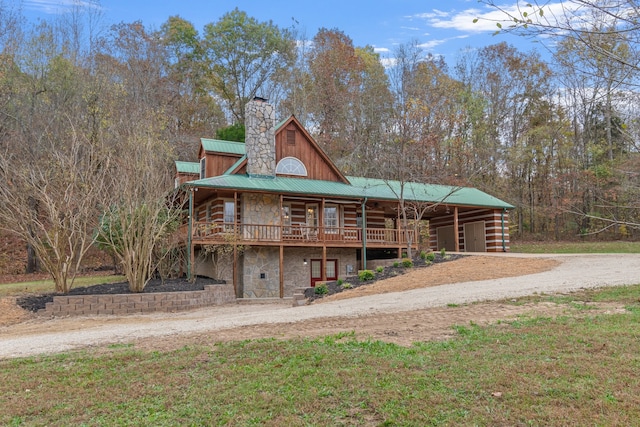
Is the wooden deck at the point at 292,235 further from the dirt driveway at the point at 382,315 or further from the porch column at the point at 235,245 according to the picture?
the dirt driveway at the point at 382,315

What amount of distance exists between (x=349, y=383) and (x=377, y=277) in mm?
12523

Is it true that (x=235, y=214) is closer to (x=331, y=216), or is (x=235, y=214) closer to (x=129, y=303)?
(x=129, y=303)

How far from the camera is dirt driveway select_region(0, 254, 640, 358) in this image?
28.9 feet

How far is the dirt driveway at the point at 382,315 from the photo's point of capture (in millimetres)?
8805

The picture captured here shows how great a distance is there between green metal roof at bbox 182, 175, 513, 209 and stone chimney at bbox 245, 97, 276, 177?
526 mm

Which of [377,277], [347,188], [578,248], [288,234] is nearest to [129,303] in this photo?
[288,234]

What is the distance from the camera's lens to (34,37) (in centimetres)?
2931

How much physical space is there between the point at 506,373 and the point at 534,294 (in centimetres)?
674

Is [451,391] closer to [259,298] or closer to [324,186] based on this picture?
[259,298]

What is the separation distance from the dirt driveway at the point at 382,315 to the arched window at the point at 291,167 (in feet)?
24.5

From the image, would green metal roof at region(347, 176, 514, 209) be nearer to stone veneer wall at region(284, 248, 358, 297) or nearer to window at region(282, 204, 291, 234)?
window at region(282, 204, 291, 234)

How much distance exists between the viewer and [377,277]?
17891 millimetres

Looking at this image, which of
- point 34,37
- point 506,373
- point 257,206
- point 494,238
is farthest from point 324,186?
point 34,37

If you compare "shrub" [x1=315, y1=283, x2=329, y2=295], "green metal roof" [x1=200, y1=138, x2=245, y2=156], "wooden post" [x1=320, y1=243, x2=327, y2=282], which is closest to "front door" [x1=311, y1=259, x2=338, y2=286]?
"wooden post" [x1=320, y1=243, x2=327, y2=282]
